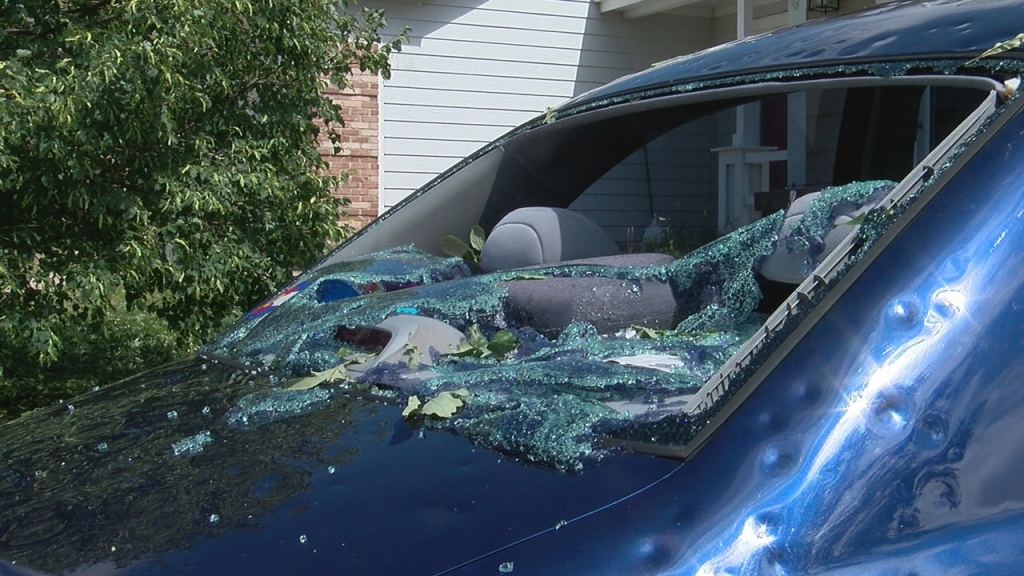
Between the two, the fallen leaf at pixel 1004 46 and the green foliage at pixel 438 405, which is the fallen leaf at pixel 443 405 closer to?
the green foliage at pixel 438 405

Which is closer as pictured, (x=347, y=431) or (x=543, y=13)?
(x=347, y=431)

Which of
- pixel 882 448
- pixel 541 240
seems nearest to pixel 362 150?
pixel 541 240

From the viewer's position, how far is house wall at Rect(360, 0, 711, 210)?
1020cm

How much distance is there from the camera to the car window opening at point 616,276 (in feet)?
4.93

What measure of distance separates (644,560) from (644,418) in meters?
0.30

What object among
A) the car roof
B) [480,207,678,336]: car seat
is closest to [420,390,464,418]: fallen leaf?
[480,207,678,336]: car seat

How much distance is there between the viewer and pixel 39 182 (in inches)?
164

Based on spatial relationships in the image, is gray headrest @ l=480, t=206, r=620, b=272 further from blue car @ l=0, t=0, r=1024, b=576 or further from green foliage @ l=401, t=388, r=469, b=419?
green foliage @ l=401, t=388, r=469, b=419

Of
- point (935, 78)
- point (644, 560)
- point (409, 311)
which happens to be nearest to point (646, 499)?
point (644, 560)

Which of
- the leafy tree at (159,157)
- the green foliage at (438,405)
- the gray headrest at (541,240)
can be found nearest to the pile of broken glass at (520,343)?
the green foliage at (438,405)

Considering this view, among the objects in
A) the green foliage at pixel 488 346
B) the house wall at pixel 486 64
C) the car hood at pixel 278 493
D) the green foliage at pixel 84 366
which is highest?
the house wall at pixel 486 64

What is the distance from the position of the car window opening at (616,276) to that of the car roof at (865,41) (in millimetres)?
82

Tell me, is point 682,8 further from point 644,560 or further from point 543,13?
point 644,560

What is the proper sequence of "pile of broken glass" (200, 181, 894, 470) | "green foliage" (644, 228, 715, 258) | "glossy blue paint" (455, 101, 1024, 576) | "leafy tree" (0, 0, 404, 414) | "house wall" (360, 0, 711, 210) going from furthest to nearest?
"house wall" (360, 0, 711, 210)
"leafy tree" (0, 0, 404, 414)
"green foliage" (644, 228, 715, 258)
"pile of broken glass" (200, 181, 894, 470)
"glossy blue paint" (455, 101, 1024, 576)
